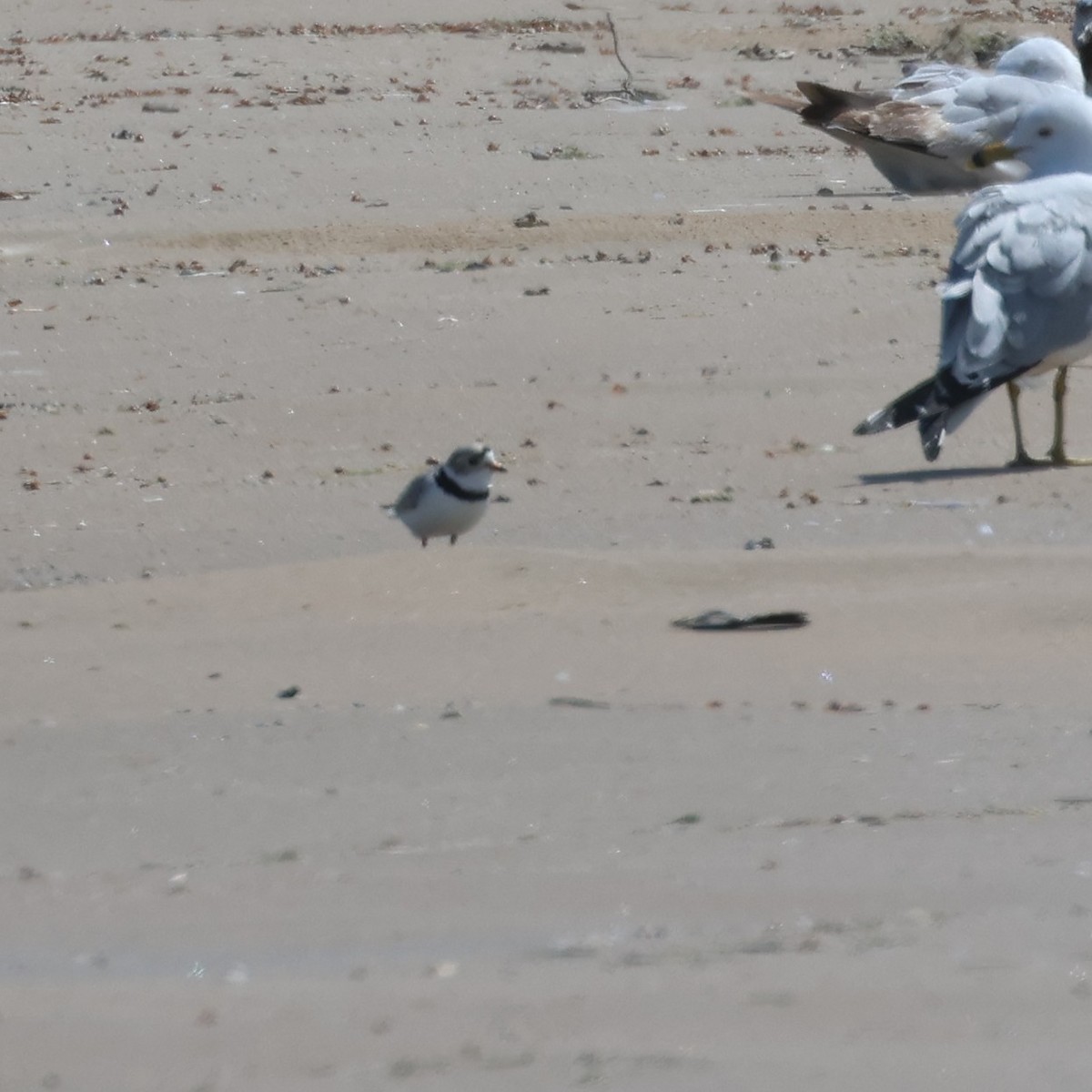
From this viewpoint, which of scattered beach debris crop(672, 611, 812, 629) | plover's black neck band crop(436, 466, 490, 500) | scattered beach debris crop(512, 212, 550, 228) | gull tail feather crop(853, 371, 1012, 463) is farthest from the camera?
scattered beach debris crop(512, 212, 550, 228)

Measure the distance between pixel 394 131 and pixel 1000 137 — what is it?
5285 millimetres

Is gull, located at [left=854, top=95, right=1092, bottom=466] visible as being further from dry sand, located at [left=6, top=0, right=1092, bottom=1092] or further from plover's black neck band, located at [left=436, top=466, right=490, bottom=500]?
plover's black neck band, located at [left=436, top=466, right=490, bottom=500]

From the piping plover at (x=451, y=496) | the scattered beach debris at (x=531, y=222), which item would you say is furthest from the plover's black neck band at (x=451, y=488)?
the scattered beach debris at (x=531, y=222)

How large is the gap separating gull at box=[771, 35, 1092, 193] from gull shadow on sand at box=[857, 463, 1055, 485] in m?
2.47

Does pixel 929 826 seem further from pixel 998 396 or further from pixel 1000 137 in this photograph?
pixel 1000 137

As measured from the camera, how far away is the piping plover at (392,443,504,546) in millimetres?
6484

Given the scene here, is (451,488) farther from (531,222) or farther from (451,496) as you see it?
(531,222)

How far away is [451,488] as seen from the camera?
21.3 feet

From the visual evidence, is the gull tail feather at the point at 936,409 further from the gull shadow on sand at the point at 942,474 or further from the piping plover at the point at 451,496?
the piping plover at the point at 451,496

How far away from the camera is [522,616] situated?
17.3ft

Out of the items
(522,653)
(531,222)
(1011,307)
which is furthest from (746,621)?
(531,222)

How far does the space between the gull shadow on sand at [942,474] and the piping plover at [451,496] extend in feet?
4.30

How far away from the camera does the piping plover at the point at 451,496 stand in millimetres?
6484

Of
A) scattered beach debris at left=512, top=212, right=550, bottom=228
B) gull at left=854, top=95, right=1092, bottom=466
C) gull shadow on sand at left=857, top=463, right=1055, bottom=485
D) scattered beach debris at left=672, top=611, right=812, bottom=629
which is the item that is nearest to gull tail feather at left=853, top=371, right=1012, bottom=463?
gull at left=854, top=95, right=1092, bottom=466
